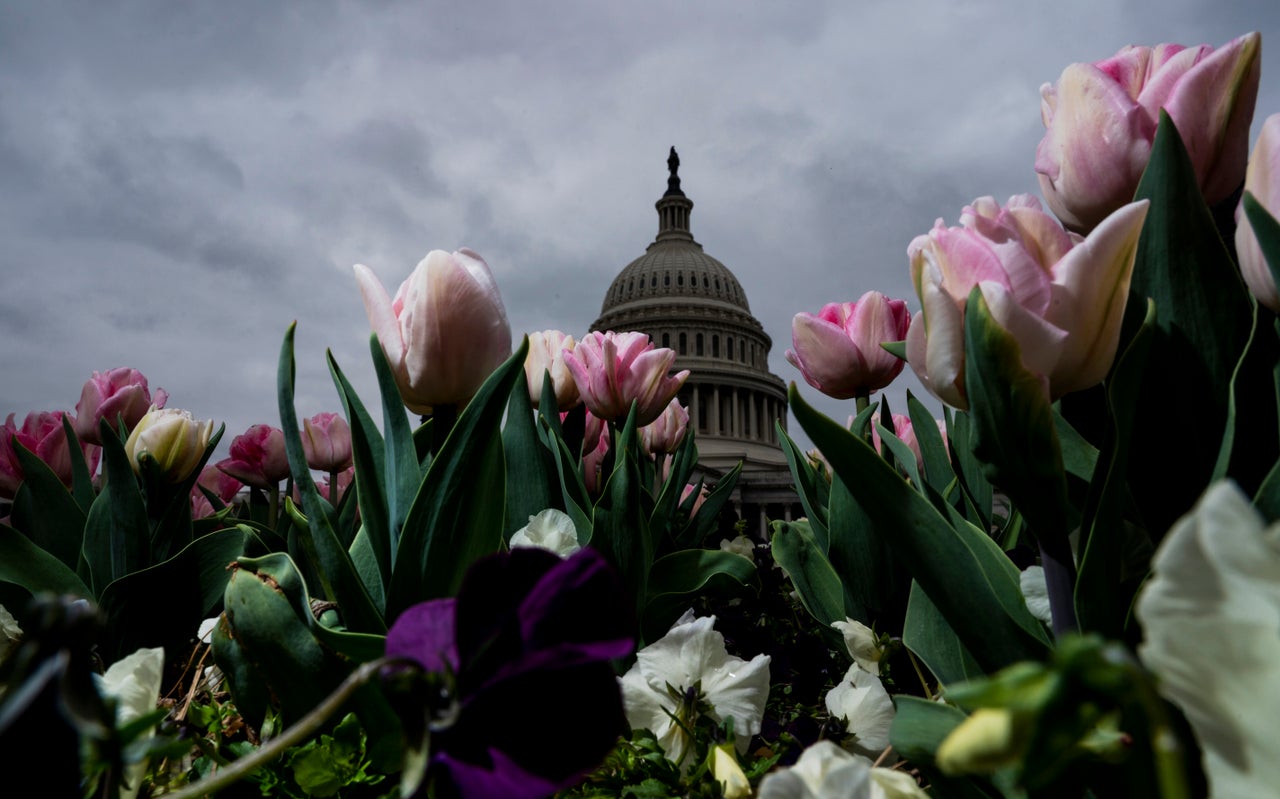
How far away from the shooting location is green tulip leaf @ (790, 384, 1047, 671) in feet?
2.49

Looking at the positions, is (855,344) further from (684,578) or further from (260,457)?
(260,457)

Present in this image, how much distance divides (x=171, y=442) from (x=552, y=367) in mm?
916

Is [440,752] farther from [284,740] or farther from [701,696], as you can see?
[701,696]

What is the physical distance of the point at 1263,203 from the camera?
787 millimetres

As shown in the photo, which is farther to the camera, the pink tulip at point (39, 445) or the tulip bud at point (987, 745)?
the pink tulip at point (39, 445)

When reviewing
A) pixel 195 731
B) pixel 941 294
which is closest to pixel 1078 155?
pixel 941 294

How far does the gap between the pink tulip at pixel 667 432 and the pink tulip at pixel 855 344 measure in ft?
4.00

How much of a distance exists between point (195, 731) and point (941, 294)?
2.89ft

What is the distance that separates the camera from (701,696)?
90 cm

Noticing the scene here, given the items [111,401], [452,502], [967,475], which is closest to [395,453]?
[452,502]

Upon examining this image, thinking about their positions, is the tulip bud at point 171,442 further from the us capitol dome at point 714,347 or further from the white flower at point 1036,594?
the us capitol dome at point 714,347

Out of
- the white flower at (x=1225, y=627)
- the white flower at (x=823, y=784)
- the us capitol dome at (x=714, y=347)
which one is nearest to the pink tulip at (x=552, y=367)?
the white flower at (x=823, y=784)

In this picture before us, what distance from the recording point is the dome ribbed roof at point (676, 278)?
54031mm

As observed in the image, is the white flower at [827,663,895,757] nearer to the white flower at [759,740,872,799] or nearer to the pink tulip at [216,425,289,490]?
the white flower at [759,740,872,799]
